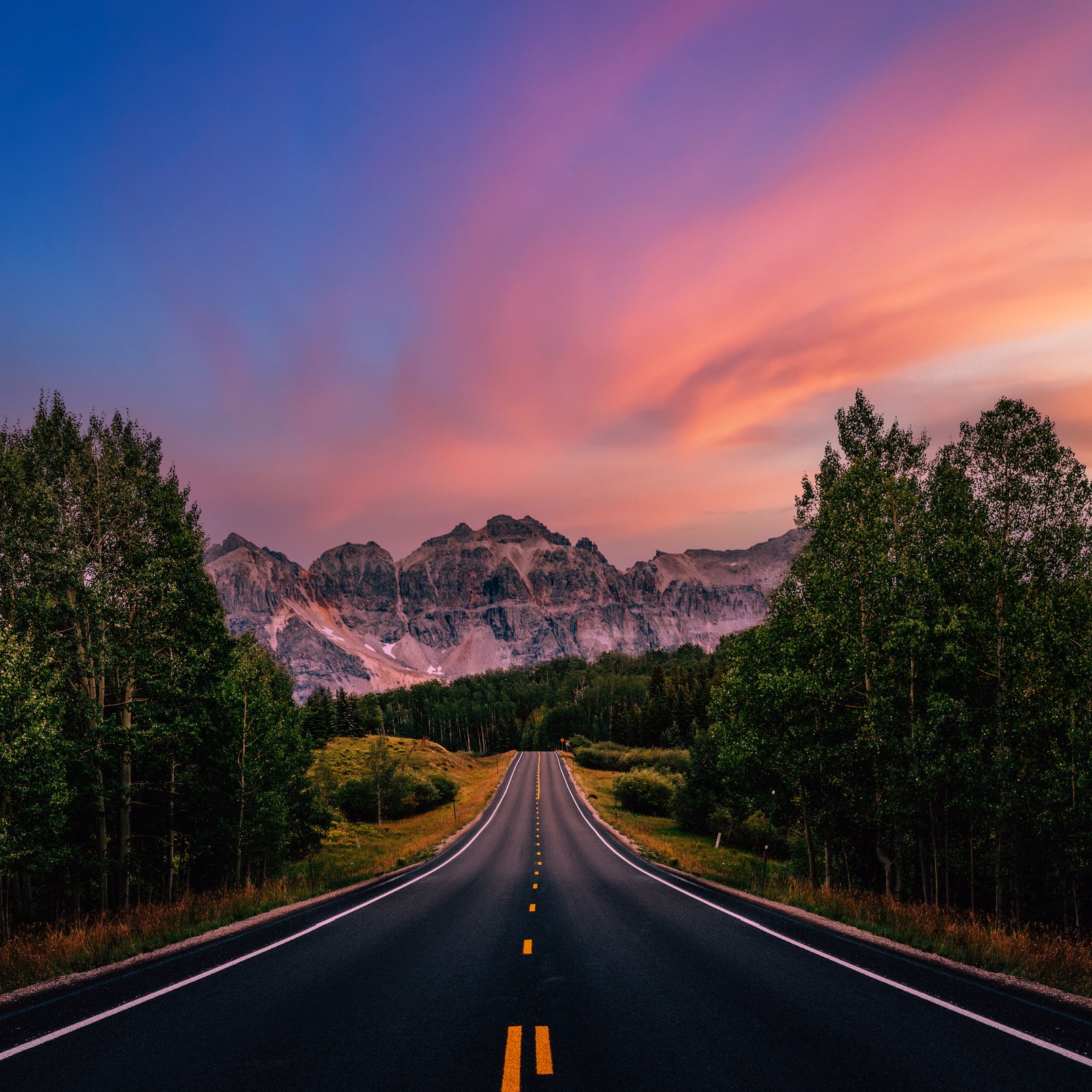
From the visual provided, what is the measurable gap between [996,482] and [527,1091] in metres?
21.6

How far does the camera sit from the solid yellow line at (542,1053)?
546cm

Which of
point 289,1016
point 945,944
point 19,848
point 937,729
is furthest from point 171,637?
point 937,729

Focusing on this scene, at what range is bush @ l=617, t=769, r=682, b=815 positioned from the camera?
56.0 m

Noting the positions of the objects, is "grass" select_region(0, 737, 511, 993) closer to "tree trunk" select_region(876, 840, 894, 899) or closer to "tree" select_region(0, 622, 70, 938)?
"tree" select_region(0, 622, 70, 938)

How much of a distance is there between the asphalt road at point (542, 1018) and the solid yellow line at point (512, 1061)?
2cm

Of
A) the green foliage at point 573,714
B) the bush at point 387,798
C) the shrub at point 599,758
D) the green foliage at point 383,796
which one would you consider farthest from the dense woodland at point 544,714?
the green foliage at point 383,796

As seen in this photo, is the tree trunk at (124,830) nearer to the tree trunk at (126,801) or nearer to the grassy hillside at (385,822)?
the tree trunk at (126,801)

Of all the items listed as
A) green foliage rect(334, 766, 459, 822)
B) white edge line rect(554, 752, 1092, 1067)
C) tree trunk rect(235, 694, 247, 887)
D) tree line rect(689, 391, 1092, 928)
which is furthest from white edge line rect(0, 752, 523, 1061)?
green foliage rect(334, 766, 459, 822)

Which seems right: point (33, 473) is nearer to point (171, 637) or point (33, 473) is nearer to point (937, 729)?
point (171, 637)

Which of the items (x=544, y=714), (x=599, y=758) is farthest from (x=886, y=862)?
(x=544, y=714)

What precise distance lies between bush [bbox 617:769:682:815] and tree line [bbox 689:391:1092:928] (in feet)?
113

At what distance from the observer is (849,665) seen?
731 inches

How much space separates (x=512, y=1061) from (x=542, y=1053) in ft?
1.14

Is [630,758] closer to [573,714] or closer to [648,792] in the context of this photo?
[648,792]
